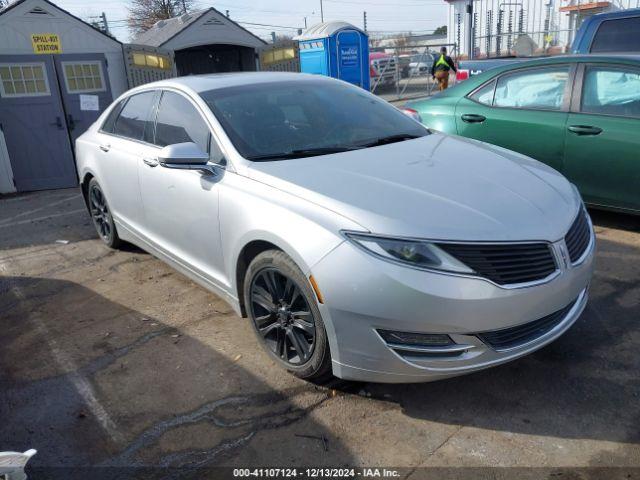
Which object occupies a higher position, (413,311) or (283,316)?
(413,311)

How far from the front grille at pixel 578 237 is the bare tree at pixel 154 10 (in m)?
44.2

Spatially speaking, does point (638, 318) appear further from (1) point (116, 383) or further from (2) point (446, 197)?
(1) point (116, 383)

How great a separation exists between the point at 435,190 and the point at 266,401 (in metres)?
1.41

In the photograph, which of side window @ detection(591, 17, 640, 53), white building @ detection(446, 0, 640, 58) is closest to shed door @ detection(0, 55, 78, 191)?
side window @ detection(591, 17, 640, 53)

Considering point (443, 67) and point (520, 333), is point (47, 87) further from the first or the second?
point (443, 67)

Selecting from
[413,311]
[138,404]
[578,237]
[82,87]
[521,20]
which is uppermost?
[521,20]

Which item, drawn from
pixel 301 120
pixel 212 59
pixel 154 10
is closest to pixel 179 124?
pixel 301 120

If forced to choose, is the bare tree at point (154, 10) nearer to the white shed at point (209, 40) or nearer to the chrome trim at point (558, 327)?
the white shed at point (209, 40)

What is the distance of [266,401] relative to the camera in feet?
9.71

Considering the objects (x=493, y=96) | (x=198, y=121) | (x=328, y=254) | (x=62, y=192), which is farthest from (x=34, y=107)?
(x=328, y=254)

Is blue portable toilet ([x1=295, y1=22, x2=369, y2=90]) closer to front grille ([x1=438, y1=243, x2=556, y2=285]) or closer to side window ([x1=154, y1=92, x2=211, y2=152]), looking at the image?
side window ([x1=154, y1=92, x2=211, y2=152])

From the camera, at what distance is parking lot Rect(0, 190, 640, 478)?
2545mm

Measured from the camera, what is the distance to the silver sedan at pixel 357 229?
8.13ft

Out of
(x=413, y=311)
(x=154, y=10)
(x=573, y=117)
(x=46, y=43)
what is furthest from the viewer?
(x=154, y=10)
